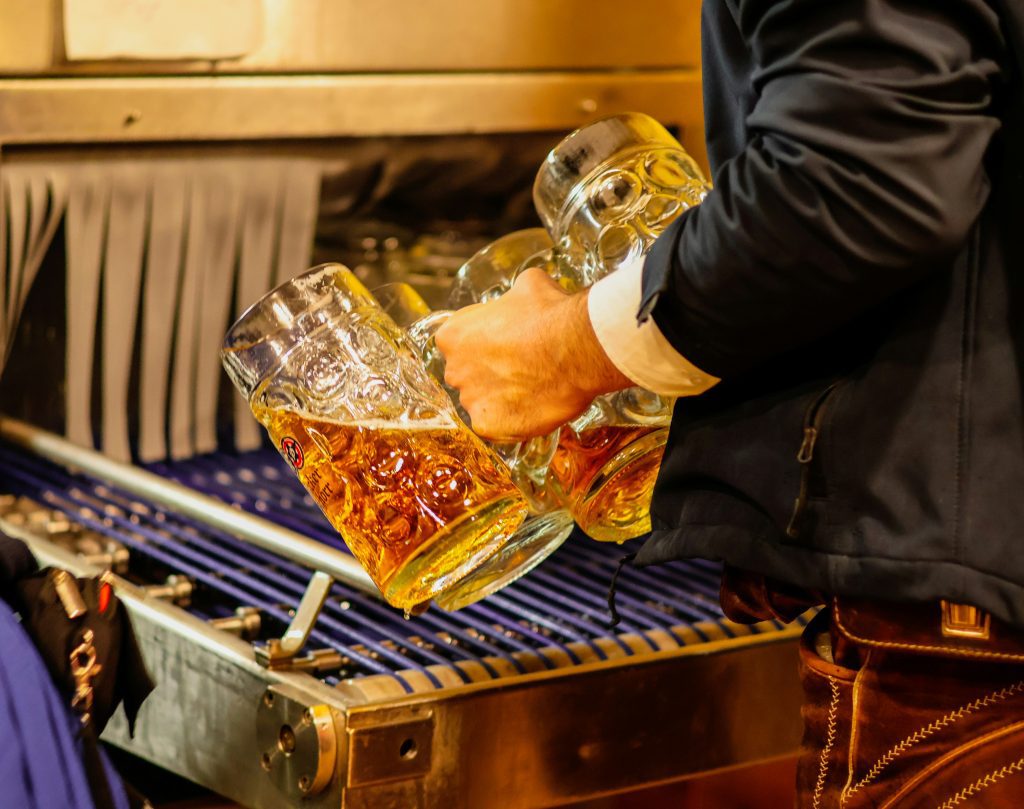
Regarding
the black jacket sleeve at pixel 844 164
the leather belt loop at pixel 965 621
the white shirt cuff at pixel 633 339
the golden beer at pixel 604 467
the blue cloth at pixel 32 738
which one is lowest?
the blue cloth at pixel 32 738

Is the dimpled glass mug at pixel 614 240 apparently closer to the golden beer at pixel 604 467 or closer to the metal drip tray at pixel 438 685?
the golden beer at pixel 604 467

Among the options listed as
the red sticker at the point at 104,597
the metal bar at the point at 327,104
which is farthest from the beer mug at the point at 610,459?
the metal bar at the point at 327,104

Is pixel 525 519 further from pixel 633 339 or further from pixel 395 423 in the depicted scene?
pixel 633 339

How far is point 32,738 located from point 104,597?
0.40ft

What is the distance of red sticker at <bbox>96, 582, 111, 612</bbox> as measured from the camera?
106cm

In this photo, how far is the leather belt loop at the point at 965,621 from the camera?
871 mm

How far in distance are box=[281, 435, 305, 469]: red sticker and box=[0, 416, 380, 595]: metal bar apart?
0.17 m

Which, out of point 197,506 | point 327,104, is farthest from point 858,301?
point 327,104

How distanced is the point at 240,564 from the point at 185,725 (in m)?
0.32

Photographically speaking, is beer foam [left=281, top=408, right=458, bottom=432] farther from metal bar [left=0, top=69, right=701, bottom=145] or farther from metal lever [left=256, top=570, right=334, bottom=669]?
metal bar [left=0, top=69, right=701, bottom=145]

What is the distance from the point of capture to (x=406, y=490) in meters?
0.98

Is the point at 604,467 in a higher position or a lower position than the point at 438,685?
higher

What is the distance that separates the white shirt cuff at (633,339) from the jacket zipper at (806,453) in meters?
0.06

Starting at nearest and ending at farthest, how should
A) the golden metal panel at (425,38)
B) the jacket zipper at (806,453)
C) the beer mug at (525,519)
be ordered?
the jacket zipper at (806,453)
the beer mug at (525,519)
the golden metal panel at (425,38)
